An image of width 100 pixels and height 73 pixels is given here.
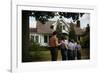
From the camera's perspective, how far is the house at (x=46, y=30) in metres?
2.02

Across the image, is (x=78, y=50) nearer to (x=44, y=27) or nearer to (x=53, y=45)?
(x=53, y=45)

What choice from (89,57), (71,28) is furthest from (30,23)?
(89,57)

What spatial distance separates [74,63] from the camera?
213cm

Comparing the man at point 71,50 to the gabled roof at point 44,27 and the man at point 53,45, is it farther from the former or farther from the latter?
the gabled roof at point 44,27

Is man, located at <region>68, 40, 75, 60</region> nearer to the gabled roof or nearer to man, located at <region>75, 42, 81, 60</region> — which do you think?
Result: man, located at <region>75, 42, 81, 60</region>

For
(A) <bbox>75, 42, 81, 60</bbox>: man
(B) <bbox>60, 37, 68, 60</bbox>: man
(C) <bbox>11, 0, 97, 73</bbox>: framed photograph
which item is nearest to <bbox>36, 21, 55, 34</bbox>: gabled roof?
(C) <bbox>11, 0, 97, 73</bbox>: framed photograph

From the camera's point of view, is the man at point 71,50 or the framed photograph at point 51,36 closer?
the framed photograph at point 51,36

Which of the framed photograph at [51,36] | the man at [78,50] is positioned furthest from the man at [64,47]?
the man at [78,50]

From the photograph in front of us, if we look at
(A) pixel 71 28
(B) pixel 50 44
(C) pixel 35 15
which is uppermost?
(C) pixel 35 15

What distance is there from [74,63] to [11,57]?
676mm

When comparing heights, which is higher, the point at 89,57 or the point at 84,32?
the point at 84,32

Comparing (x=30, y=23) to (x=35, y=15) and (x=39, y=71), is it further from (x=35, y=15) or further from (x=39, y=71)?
(x=39, y=71)

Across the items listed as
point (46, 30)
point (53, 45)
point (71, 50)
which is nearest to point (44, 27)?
point (46, 30)

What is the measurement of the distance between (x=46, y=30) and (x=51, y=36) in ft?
0.27
